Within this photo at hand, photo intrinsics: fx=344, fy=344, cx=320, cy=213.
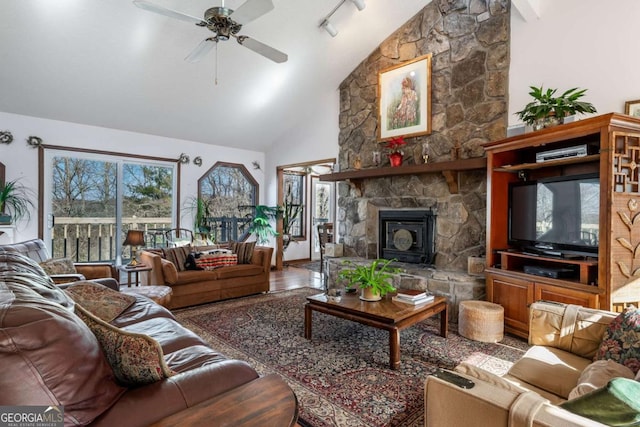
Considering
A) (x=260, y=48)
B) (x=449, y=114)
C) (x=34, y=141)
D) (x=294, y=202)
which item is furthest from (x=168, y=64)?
(x=294, y=202)

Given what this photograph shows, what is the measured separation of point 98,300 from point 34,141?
3292 millimetres

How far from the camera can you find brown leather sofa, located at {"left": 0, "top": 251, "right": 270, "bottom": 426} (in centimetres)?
86

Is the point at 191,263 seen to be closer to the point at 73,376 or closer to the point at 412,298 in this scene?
the point at 412,298

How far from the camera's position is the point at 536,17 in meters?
3.63

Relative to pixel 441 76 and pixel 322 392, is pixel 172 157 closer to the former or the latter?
pixel 441 76

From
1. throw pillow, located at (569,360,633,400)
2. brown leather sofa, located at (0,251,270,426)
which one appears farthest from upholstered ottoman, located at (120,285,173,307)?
throw pillow, located at (569,360,633,400)

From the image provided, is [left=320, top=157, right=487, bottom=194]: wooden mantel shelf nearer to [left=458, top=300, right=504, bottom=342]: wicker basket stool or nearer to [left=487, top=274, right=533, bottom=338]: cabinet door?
[left=487, top=274, right=533, bottom=338]: cabinet door

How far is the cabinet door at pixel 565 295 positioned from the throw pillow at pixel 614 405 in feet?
7.43

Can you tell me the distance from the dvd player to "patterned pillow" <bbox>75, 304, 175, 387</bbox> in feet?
10.3

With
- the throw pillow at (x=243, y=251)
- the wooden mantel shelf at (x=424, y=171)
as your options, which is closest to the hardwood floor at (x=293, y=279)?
the throw pillow at (x=243, y=251)

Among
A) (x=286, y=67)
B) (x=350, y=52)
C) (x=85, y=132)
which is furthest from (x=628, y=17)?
(x=85, y=132)

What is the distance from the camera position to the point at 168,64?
426 cm

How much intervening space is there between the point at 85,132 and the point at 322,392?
15.6 ft

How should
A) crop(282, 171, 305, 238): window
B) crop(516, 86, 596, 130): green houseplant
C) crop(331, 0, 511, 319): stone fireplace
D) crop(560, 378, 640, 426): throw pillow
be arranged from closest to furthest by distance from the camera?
1. crop(560, 378, 640, 426): throw pillow
2. crop(516, 86, 596, 130): green houseplant
3. crop(331, 0, 511, 319): stone fireplace
4. crop(282, 171, 305, 238): window
